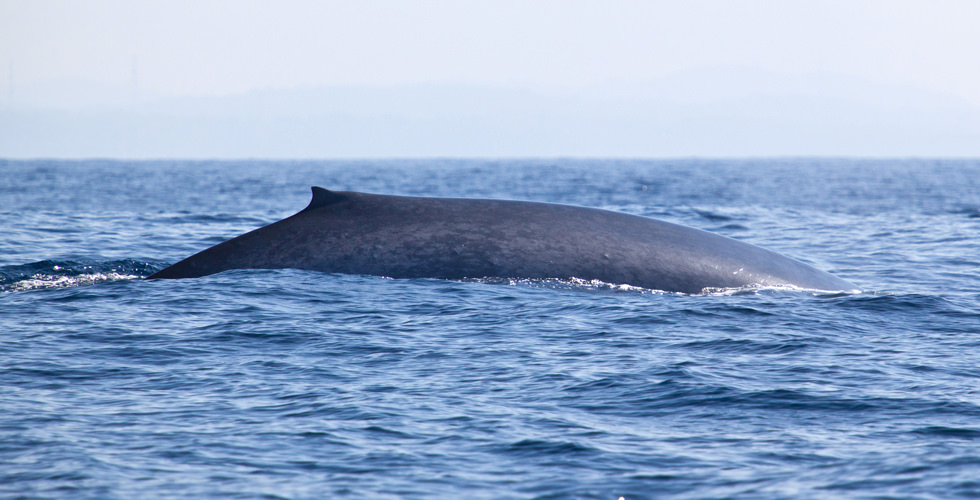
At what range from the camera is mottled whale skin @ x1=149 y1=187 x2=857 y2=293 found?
39.3 feet

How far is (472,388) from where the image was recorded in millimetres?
8312

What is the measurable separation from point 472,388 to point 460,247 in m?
3.99

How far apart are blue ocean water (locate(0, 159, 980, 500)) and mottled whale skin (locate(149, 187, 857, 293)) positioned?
19 centimetres

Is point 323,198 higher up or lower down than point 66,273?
higher up

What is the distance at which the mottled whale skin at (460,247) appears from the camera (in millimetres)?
11992

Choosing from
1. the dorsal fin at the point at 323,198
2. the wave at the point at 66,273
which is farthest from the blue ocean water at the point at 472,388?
the dorsal fin at the point at 323,198

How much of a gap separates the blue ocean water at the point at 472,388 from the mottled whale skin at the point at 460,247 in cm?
19

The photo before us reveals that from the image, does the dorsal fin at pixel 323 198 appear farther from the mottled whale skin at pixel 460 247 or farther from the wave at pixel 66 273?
the wave at pixel 66 273

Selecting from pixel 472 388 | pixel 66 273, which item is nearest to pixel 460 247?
pixel 472 388

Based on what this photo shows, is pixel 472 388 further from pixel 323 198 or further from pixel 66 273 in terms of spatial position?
pixel 66 273

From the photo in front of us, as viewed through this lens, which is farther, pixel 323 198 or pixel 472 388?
pixel 323 198

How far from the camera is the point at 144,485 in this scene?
5938 mm

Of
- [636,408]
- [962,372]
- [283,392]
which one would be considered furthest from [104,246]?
[962,372]

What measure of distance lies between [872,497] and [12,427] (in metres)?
5.63
